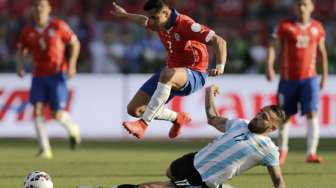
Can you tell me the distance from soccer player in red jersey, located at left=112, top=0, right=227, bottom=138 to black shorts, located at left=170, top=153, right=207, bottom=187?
3.52 feet

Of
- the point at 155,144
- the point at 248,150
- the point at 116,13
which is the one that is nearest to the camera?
the point at 248,150

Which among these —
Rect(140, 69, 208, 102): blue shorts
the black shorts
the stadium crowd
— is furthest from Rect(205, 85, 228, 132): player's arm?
the stadium crowd

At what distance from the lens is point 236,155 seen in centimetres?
967

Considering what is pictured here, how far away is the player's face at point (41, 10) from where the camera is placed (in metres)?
15.9

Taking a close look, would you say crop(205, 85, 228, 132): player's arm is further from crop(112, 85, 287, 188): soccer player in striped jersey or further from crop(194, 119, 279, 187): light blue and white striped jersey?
crop(194, 119, 279, 187): light blue and white striped jersey

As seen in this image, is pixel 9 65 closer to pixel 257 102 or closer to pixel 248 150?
pixel 257 102

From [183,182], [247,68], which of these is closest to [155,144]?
[247,68]

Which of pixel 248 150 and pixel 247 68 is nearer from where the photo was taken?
pixel 248 150

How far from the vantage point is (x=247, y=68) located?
23281mm

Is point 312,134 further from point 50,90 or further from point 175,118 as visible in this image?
point 50,90

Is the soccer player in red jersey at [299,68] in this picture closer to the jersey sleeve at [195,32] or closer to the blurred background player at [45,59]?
the blurred background player at [45,59]

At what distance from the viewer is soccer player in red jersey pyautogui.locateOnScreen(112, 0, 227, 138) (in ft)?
36.5

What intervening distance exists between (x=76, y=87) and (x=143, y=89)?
8.10m

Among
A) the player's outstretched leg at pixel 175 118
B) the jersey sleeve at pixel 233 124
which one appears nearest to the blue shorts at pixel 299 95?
the player's outstretched leg at pixel 175 118
